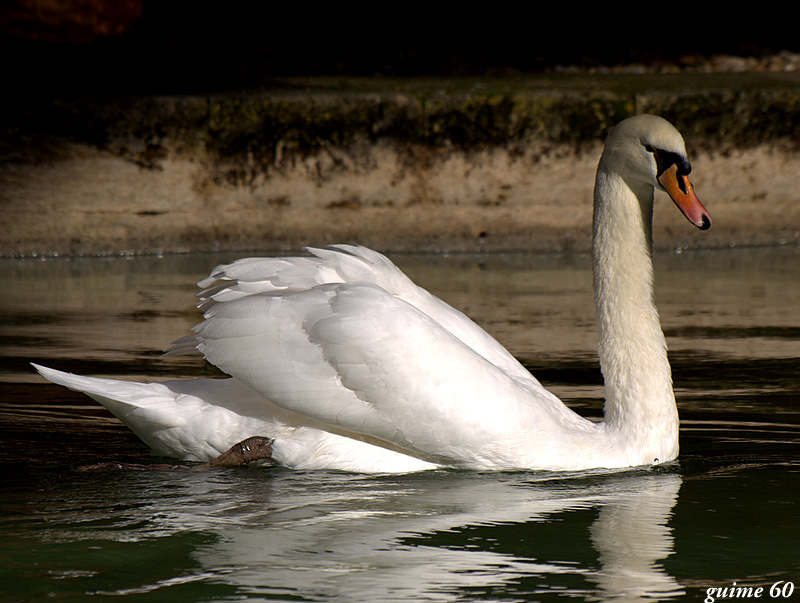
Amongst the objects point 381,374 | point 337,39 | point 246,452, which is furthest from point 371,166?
point 381,374

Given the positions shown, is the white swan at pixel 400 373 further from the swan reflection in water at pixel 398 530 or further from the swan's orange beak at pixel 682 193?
the swan reflection in water at pixel 398 530

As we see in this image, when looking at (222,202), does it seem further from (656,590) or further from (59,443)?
(656,590)

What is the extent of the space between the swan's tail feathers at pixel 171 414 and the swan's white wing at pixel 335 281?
250 millimetres

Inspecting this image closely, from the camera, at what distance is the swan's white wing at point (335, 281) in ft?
14.3

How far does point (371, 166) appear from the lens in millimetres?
10367

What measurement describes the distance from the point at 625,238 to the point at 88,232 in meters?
6.25

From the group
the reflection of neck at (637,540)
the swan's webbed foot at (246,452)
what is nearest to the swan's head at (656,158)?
the reflection of neck at (637,540)

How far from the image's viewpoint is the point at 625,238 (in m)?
4.56

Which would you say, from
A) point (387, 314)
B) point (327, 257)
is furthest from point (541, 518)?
point (327, 257)

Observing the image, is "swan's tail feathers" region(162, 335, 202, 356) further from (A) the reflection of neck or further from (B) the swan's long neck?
(A) the reflection of neck

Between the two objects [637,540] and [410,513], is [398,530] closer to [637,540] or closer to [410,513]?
[410,513]

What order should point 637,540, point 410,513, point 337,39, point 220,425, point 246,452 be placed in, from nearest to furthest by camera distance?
point 637,540
point 410,513
point 246,452
point 220,425
point 337,39

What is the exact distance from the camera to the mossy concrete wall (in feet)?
32.6

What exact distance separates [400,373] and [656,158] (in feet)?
3.76
